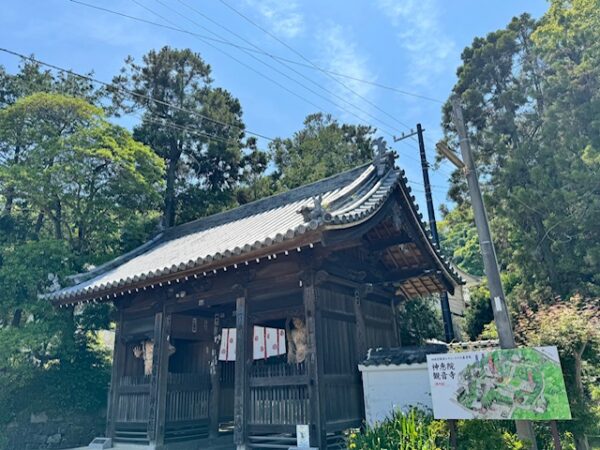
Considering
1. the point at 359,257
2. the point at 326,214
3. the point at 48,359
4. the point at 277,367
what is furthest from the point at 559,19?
the point at 48,359

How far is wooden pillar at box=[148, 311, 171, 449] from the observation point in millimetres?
9492

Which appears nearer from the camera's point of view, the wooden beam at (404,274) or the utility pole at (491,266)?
the utility pole at (491,266)

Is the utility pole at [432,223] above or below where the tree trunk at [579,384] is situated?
above

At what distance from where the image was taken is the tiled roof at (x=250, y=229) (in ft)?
23.4

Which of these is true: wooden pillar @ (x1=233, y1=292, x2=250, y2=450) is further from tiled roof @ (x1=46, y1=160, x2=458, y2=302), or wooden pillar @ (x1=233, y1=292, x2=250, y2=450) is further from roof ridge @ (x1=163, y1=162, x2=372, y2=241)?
roof ridge @ (x1=163, y1=162, x2=372, y2=241)

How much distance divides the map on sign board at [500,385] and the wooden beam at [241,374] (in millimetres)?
3672

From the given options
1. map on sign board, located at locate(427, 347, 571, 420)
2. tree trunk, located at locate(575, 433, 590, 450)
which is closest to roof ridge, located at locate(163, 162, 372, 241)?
map on sign board, located at locate(427, 347, 571, 420)

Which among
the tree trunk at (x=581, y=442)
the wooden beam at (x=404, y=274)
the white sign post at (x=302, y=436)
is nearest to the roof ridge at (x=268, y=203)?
the wooden beam at (x=404, y=274)

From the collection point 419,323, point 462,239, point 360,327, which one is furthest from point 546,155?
point 462,239

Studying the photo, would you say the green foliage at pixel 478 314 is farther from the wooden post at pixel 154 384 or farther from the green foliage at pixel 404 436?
the wooden post at pixel 154 384

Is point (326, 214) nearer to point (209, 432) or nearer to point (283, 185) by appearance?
point (209, 432)

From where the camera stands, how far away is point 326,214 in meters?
6.62

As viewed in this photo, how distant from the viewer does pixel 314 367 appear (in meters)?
7.54

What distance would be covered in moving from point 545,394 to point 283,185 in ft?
74.8
